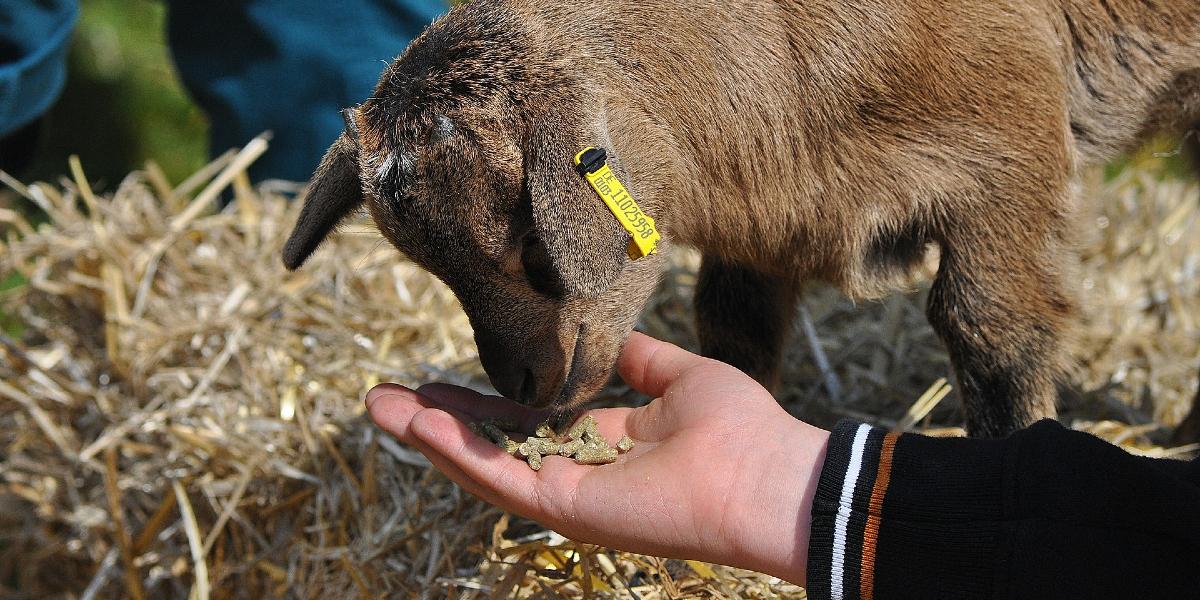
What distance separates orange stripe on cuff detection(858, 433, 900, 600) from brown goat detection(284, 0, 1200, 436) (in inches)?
26.6

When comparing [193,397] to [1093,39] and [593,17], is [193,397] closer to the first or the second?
[593,17]

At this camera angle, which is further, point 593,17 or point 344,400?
point 344,400

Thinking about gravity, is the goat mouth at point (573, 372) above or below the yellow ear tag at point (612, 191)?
below

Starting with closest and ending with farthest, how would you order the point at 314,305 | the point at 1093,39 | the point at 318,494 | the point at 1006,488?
the point at 1006,488 < the point at 1093,39 < the point at 318,494 < the point at 314,305

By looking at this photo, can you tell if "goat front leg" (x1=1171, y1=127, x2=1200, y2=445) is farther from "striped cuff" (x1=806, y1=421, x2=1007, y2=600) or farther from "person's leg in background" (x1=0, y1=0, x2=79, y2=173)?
"person's leg in background" (x1=0, y1=0, x2=79, y2=173)

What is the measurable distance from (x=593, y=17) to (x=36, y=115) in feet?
10.5

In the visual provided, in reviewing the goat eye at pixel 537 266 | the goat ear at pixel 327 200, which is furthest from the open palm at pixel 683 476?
the goat ear at pixel 327 200

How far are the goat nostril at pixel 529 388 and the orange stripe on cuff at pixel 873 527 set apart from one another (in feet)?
2.65

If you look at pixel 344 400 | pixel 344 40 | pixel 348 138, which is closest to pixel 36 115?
pixel 344 40

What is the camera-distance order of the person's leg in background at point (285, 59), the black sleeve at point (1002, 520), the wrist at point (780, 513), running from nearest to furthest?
the black sleeve at point (1002, 520) < the wrist at point (780, 513) < the person's leg in background at point (285, 59)

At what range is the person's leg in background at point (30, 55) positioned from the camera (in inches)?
170

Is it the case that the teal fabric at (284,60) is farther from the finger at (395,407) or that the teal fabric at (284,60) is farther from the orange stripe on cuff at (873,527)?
the orange stripe on cuff at (873,527)

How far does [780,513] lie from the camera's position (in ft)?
6.80

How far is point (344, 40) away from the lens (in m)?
5.02
